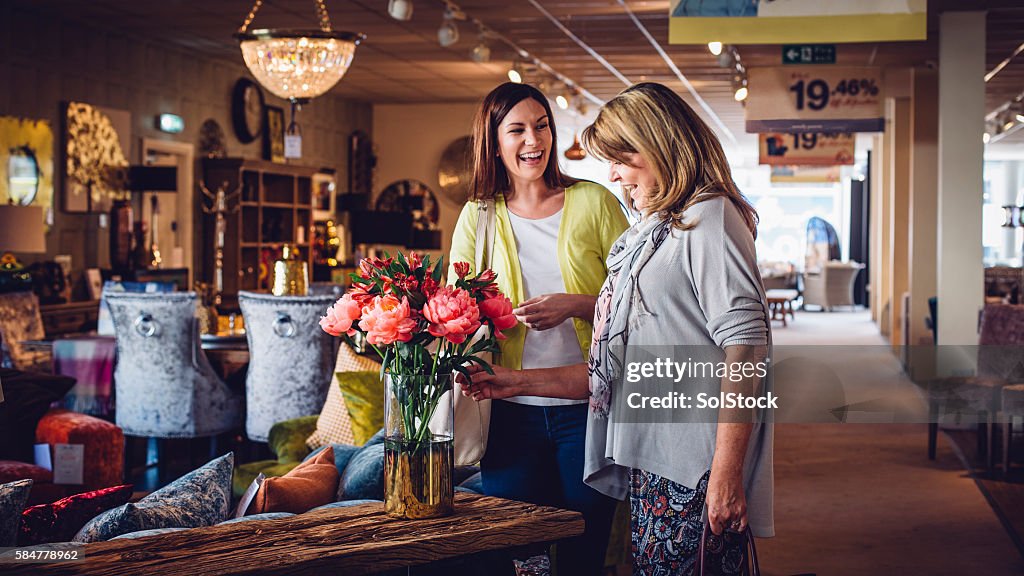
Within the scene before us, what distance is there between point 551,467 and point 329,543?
0.56m

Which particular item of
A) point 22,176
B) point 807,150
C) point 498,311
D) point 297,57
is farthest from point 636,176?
point 807,150

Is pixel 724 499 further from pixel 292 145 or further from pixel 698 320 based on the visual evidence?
pixel 292 145

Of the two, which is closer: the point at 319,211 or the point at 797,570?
the point at 797,570

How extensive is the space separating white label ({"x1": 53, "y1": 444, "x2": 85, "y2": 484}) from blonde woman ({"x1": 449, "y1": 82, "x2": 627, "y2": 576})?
2.56m

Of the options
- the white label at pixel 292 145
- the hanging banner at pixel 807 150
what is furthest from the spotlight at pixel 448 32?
the hanging banner at pixel 807 150

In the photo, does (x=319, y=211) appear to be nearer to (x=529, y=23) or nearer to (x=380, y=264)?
(x=529, y=23)

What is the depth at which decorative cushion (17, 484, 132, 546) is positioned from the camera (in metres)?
2.28

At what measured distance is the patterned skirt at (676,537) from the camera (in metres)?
2.00

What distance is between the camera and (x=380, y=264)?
212 cm

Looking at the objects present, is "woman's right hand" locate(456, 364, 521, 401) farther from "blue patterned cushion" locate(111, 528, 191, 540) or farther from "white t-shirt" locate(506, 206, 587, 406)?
"blue patterned cushion" locate(111, 528, 191, 540)

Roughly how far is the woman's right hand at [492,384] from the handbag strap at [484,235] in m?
0.30

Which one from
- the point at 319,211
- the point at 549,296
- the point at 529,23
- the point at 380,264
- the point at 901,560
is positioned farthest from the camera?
the point at 319,211

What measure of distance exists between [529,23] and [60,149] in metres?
3.83

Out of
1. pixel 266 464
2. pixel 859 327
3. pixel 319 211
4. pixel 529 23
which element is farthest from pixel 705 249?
pixel 859 327
